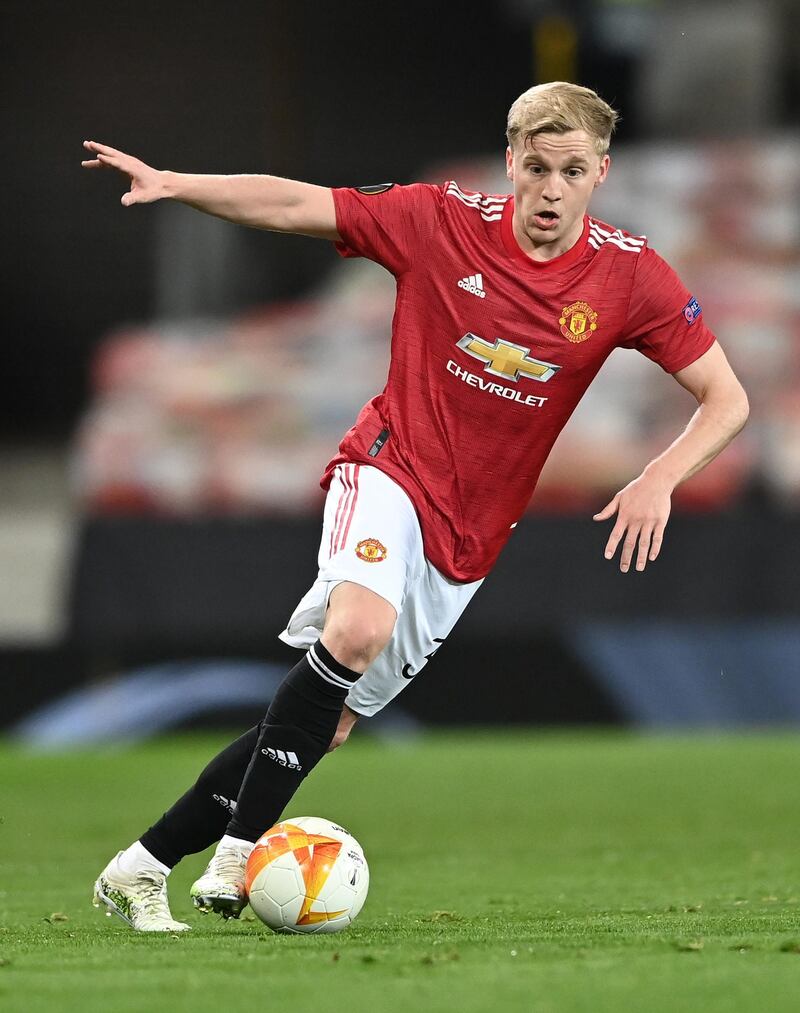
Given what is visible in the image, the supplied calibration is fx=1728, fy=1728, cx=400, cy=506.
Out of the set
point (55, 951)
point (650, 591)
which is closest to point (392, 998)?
point (55, 951)

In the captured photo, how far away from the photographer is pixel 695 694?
13000mm

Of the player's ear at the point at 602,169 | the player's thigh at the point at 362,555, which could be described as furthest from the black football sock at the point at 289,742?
the player's ear at the point at 602,169

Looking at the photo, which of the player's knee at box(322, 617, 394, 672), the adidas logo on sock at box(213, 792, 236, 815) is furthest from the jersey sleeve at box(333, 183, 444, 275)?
the adidas logo on sock at box(213, 792, 236, 815)

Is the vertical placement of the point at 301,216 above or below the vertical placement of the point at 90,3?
below

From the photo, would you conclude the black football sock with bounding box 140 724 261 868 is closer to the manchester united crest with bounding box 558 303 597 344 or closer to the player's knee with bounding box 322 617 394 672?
the player's knee with bounding box 322 617 394 672

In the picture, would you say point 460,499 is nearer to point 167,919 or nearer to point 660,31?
point 167,919

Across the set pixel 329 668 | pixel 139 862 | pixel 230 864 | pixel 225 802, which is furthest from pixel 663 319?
pixel 139 862

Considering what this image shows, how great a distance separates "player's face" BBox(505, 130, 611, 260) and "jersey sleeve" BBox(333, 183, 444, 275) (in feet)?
0.92

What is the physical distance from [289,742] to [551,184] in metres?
1.76

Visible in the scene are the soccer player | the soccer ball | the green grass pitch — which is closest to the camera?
the green grass pitch

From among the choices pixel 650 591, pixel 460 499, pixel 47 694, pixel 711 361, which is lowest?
pixel 47 694

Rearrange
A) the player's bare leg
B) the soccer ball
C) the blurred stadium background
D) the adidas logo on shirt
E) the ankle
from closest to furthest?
the soccer ball < the player's bare leg < the ankle < the adidas logo on shirt < the blurred stadium background

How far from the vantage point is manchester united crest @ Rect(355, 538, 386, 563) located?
4852 millimetres

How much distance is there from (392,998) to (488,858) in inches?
151
